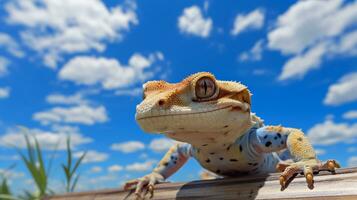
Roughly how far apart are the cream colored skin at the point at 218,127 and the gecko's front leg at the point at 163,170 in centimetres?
49

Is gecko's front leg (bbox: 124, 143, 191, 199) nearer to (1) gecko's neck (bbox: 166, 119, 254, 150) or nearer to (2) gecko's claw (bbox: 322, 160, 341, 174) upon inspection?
(1) gecko's neck (bbox: 166, 119, 254, 150)

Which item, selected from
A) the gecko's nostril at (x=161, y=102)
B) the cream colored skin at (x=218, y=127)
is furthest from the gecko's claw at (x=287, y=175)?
the gecko's nostril at (x=161, y=102)

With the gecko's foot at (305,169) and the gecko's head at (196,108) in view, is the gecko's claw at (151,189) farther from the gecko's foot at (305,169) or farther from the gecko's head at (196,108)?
the gecko's foot at (305,169)

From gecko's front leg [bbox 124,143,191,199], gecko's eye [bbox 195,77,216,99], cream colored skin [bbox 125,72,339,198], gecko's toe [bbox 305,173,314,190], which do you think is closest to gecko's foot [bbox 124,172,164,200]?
gecko's front leg [bbox 124,143,191,199]

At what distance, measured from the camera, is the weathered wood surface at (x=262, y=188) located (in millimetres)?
2373

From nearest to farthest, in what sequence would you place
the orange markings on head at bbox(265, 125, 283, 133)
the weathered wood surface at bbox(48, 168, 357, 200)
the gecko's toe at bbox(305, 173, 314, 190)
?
the weathered wood surface at bbox(48, 168, 357, 200), the gecko's toe at bbox(305, 173, 314, 190), the orange markings on head at bbox(265, 125, 283, 133)

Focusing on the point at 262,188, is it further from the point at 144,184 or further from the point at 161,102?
the point at 144,184

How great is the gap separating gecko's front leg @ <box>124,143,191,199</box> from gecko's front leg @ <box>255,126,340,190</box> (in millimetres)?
786

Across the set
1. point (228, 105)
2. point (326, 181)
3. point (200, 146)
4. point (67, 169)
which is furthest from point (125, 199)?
point (67, 169)

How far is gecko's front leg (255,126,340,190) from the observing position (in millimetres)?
2619

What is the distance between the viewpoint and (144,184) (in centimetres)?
370

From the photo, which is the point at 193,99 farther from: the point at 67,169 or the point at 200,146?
the point at 67,169

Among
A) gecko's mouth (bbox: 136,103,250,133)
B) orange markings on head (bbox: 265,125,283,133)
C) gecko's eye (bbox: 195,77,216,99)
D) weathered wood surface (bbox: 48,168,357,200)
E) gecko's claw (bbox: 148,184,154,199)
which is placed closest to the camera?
weathered wood surface (bbox: 48,168,357,200)


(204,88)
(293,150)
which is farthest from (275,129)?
(204,88)
